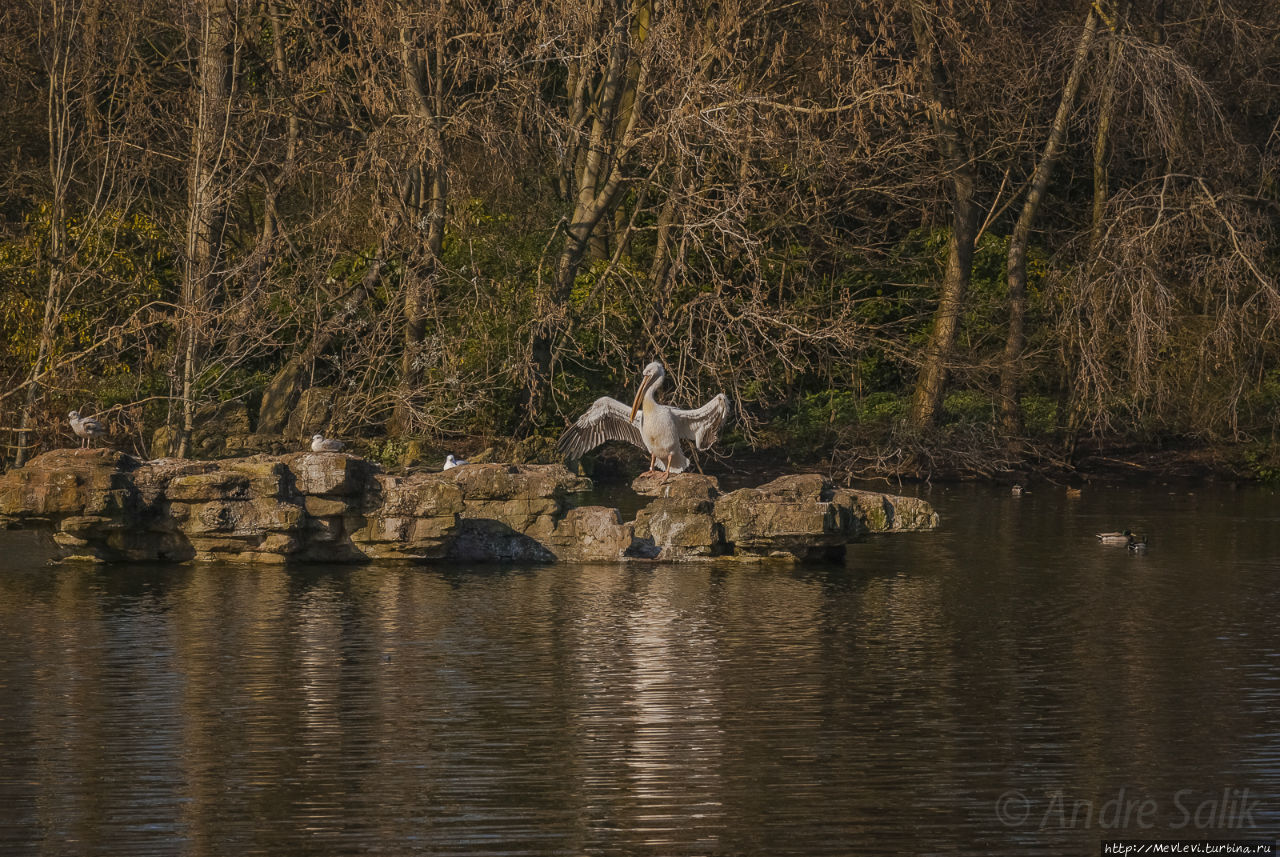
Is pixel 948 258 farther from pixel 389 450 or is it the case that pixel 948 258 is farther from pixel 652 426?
pixel 652 426

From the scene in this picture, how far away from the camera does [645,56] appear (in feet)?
74.1

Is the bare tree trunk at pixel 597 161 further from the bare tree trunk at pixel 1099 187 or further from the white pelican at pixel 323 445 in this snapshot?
the bare tree trunk at pixel 1099 187

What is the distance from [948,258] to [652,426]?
1018 cm

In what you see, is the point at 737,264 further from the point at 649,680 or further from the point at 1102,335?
the point at 649,680

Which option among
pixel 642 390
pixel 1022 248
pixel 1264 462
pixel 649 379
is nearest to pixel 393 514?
pixel 642 390

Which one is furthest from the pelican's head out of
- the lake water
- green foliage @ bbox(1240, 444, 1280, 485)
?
green foliage @ bbox(1240, 444, 1280, 485)

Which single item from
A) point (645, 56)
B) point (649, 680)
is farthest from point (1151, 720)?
point (645, 56)

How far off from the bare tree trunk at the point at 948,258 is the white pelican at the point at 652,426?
7.54 meters

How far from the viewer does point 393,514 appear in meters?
15.9

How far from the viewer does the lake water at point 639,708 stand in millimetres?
7934

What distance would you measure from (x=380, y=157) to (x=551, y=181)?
4446 millimetres

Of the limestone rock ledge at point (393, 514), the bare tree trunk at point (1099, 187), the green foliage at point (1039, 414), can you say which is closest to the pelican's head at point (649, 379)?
the limestone rock ledge at point (393, 514)

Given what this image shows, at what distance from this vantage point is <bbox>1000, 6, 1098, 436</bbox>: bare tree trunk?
2486cm

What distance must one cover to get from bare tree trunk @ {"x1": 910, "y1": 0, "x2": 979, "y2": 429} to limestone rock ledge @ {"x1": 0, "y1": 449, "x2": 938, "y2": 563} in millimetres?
9160
